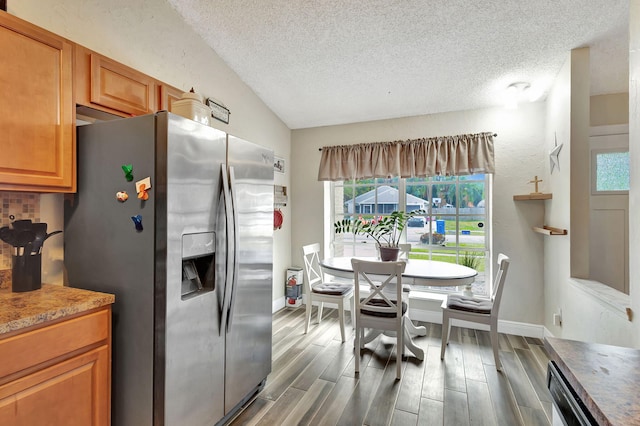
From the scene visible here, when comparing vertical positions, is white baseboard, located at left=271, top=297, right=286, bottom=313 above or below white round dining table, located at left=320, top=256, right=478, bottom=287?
below

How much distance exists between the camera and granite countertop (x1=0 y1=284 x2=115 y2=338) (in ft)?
3.70

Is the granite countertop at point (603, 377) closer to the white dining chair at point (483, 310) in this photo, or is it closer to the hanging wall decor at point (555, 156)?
the white dining chair at point (483, 310)

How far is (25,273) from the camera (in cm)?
148

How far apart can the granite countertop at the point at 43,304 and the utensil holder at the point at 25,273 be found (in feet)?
0.11

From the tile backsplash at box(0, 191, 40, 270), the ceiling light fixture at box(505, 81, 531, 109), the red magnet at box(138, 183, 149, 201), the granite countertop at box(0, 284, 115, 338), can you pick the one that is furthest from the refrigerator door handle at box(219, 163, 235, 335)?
the ceiling light fixture at box(505, 81, 531, 109)

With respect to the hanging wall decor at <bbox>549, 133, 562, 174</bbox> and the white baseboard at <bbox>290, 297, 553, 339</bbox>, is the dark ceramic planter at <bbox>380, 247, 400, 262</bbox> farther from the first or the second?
the hanging wall decor at <bbox>549, 133, 562, 174</bbox>

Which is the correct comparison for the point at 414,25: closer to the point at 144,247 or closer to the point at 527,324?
the point at 144,247

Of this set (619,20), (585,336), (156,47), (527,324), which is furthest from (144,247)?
(527,324)

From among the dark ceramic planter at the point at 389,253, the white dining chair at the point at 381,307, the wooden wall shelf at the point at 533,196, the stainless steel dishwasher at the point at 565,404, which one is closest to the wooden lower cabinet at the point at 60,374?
the white dining chair at the point at 381,307

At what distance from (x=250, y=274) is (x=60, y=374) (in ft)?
3.32

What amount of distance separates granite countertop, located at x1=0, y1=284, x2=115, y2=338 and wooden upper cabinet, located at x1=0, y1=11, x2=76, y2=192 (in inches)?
19.8

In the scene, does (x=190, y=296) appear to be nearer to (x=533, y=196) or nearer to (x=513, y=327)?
Result: (x=533, y=196)

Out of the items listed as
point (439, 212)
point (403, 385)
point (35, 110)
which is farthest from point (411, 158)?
point (35, 110)

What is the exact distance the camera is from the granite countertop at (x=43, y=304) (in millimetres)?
1128
